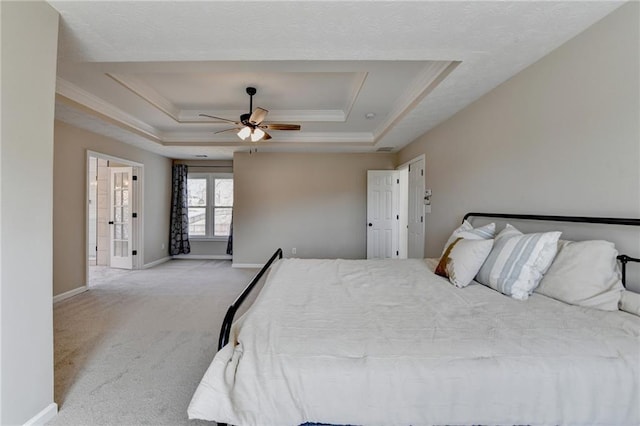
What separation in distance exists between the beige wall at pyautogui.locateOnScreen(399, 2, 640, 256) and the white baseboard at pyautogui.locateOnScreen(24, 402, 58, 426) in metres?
3.36

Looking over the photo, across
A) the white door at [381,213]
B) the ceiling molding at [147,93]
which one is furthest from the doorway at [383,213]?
the ceiling molding at [147,93]

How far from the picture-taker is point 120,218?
18.8ft

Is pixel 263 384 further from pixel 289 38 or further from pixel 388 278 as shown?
pixel 289 38

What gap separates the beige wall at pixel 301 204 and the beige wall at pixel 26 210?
4310 millimetres

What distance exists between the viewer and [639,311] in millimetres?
1303

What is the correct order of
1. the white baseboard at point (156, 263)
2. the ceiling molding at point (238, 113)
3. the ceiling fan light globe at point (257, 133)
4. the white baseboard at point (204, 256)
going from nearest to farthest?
the ceiling fan light globe at point (257, 133)
the ceiling molding at point (238, 113)
the white baseboard at point (156, 263)
the white baseboard at point (204, 256)

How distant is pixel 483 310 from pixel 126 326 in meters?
3.25

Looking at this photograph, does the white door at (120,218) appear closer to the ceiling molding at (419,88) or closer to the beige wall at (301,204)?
the beige wall at (301,204)

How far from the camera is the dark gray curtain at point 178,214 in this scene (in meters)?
6.63

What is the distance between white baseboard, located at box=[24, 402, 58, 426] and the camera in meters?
1.51

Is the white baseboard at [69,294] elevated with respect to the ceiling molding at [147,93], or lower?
lower

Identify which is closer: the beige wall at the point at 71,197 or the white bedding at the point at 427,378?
the white bedding at the point at 427,378

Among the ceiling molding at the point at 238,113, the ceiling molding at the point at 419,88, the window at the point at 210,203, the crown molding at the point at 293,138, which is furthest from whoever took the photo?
the window at the point at 210,203

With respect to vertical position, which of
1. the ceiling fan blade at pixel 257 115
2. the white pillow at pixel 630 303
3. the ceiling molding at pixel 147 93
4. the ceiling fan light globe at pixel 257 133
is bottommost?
the white pillow at pixel 630 303
